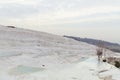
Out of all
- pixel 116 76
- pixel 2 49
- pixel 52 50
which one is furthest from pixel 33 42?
pixel 116 76

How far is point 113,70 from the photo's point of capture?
8.23m

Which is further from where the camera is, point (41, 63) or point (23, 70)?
point (41, 63)

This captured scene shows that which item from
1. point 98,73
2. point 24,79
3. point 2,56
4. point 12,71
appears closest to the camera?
point 24,79

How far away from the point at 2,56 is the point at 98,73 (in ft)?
9.05

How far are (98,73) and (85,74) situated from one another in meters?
0.44

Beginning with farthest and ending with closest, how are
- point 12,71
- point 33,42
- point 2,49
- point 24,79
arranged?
point 33,42
point 2,49
point 12,71
point 24,79

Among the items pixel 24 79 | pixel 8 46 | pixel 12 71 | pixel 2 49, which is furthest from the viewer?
pixel 8 46

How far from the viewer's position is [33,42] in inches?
460

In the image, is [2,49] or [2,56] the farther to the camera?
[2,49]

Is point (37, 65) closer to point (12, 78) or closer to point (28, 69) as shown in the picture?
point (28, 69)

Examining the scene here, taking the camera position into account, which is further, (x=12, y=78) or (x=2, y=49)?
(x=2, y=49)

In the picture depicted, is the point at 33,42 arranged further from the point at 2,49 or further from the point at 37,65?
the point at 37,65

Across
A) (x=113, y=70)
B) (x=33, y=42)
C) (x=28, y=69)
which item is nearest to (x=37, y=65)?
(x=28, y=69)

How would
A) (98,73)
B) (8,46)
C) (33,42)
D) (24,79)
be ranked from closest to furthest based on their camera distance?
(24,79), (98,73), (8,46), (33,42)
